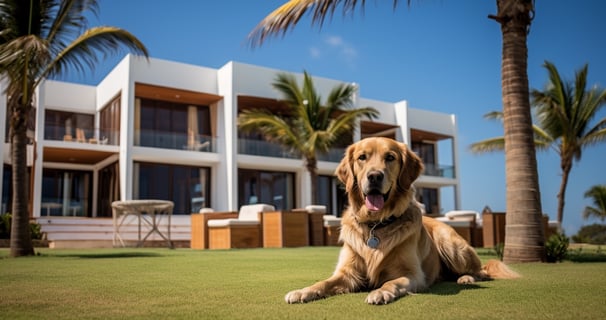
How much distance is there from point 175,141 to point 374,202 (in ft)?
72.6

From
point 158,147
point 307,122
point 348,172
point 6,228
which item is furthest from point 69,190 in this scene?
point 348,172

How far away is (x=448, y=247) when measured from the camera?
3.87 metres

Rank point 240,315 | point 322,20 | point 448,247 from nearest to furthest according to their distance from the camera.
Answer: point 240,315 → point 448,247 → point 322,20

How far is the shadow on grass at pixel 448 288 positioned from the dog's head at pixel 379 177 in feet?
1.79

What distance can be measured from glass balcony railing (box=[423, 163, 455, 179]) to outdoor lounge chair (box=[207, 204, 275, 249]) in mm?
20489

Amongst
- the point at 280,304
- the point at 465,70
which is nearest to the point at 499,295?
the point at 280,304

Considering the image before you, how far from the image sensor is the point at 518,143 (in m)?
6.62

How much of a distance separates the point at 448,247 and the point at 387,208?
3.08 ft

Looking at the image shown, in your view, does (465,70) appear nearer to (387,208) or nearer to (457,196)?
(387,208)

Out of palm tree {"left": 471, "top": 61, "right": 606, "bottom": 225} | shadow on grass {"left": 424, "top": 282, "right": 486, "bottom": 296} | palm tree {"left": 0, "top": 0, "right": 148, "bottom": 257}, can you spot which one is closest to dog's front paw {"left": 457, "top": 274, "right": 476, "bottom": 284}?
shadow on grass {"left": 424, "top": 282, "right": 486, "bottom": 296}

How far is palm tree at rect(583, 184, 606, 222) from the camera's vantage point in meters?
23.6

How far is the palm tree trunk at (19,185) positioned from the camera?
364 inches

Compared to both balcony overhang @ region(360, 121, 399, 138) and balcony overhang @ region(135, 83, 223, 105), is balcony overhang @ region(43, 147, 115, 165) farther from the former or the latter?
balcony overhang @ region(360, 121, 399, 138)

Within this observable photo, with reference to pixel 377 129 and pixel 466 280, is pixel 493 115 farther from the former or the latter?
pixel 466 280
